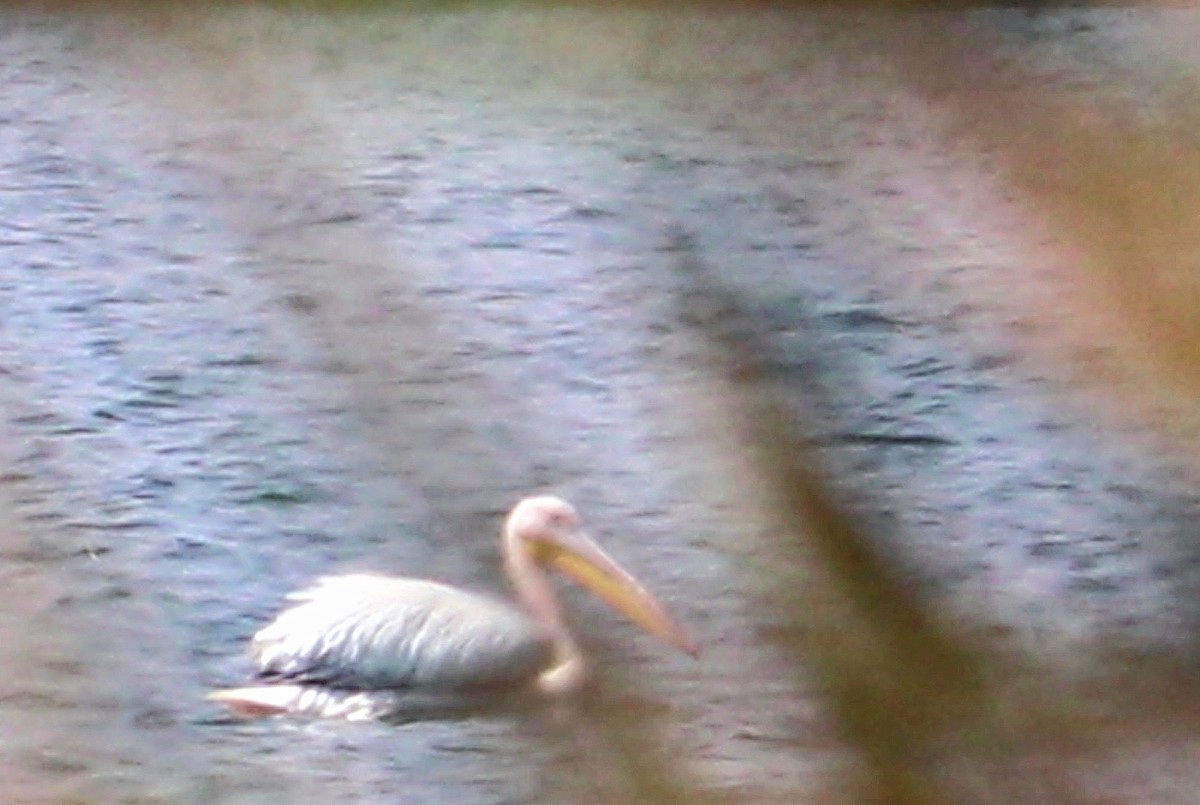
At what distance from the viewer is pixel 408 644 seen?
4.00 ft

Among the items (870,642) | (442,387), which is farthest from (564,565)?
(870,642)

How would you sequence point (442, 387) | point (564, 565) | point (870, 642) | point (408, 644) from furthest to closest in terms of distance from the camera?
point (442, 387) → point (564, 565) → point (408, 644) → point (870, 642)

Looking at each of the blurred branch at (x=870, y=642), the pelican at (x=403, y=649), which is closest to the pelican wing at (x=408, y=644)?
the pelican at (x=403, y=649)

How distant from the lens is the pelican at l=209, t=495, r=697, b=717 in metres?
1.22

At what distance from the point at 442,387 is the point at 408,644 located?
0.39 metres

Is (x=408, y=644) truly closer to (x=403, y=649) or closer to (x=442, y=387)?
(x=403, y=649)

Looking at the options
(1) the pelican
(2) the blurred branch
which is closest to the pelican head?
(1) the pelican

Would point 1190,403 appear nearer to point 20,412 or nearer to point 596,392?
point 596,392

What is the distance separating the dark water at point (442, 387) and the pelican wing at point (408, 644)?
34 millimetres

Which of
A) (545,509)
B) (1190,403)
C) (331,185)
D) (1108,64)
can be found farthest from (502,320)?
(1190,403)

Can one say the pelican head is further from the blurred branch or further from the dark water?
the blurred branch

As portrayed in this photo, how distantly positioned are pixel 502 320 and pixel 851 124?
1.99ft

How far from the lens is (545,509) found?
1.38 m

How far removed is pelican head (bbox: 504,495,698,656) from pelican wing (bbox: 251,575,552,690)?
5 centimetres
